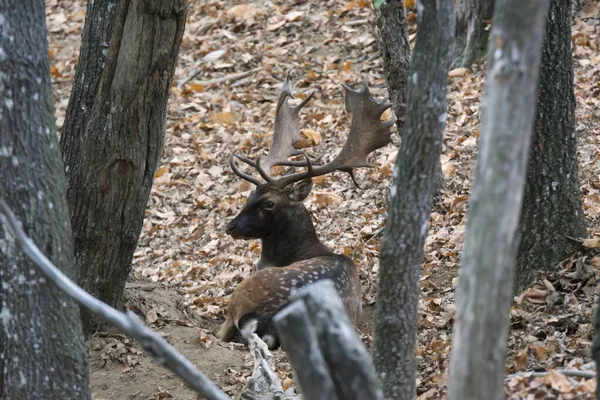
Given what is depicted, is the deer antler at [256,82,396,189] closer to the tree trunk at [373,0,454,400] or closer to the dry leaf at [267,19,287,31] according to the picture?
the tree trunk at [373,0,454,400]

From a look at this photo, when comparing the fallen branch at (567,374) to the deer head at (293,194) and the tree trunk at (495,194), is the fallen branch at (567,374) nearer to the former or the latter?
the tree trunk at (495,194)

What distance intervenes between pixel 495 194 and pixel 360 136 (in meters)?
5.63

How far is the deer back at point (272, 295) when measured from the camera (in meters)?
7.34

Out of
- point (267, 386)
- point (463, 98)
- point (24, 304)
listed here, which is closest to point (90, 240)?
point (267, 386)

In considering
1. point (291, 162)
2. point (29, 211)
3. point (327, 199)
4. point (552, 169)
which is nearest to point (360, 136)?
point (291, 162)

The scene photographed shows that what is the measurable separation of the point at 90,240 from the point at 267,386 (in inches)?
68.5

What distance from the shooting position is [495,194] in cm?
281

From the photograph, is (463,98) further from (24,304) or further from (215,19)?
(24,304)

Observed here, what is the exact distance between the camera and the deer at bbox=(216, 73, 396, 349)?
293 inches

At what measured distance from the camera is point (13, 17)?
4.11 m

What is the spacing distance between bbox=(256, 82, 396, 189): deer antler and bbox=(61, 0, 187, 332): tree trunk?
2.23m

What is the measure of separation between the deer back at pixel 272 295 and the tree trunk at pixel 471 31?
16.4ft

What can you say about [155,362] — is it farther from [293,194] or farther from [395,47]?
[395,47]

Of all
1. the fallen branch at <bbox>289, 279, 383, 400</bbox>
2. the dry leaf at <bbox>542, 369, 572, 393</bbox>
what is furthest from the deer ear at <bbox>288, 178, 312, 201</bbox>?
the fallen branch at <bbox>289, 279, 383, 400</bbox>
